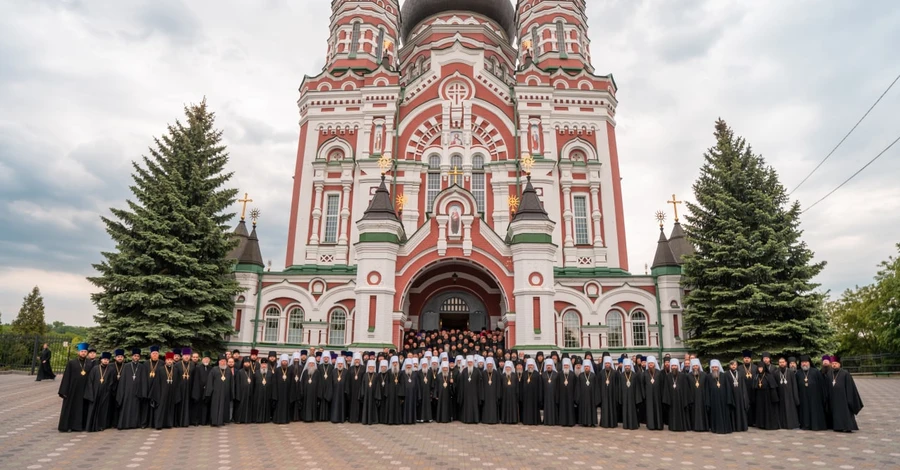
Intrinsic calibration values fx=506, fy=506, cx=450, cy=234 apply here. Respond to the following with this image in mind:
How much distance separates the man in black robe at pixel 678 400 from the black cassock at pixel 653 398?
0.13m

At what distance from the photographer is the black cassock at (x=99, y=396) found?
8.88 metres

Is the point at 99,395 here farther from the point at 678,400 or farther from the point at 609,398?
the point at 678,400

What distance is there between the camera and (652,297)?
18.1 meters

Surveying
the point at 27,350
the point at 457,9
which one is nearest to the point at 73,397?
the point at 27,350

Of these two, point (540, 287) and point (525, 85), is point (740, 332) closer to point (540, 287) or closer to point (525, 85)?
point (540, 287)

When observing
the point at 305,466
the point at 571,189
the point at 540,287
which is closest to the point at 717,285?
the point at 540,287

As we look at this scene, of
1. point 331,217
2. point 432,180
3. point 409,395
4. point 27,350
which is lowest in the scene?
point 409,395

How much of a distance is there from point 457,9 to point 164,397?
2505 centimetres

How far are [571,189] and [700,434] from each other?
1403 cm

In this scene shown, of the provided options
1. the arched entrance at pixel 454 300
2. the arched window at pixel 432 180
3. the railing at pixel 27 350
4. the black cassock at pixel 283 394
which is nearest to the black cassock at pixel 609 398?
the black cassock at pixel 283 394

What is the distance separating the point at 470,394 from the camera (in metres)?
10.7

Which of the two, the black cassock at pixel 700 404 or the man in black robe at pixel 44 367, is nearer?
the black cassock at pixel 700 404

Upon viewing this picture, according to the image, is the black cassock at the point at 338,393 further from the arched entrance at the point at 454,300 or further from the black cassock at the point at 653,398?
the arched entrance at the point at 454,300

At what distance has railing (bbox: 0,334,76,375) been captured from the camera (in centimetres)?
1925
